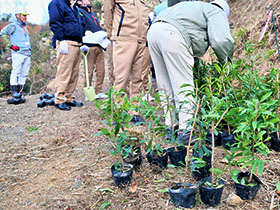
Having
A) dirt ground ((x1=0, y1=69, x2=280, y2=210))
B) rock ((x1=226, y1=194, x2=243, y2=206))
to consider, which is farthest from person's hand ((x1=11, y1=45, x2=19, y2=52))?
rock ((x1=226, y1=194, x2=243, y2=206))

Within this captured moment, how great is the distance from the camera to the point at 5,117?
3.83m

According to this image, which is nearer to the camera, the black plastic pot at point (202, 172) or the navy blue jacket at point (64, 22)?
the black plastic pot at point (202, 172)

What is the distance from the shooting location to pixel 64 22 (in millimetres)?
3826

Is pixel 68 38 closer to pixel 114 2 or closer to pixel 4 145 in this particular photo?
pixel 114 2

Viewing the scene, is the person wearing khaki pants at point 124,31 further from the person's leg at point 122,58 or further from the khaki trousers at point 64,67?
the khaki trousers at point 64,67

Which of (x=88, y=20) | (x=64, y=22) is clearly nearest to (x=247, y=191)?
(x=64, y=22)

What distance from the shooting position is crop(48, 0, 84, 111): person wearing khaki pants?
12.1 ft

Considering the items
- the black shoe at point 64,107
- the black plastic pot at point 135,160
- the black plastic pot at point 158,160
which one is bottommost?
the black shoe at point 64,107

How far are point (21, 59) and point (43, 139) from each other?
3.35 m

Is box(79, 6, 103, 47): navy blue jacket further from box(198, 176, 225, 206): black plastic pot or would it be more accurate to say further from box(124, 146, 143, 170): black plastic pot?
box(198, 176, 225, 206): black plastic pot

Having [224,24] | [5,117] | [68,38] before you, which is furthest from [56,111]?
[224,24]

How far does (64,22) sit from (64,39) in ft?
0.88

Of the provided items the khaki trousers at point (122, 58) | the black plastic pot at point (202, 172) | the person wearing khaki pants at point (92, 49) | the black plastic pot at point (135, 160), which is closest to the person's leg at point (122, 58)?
the khaki trousers at point (122, 58)

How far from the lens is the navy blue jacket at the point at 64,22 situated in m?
3.69
